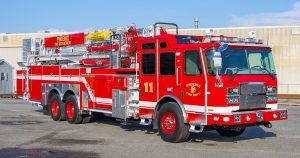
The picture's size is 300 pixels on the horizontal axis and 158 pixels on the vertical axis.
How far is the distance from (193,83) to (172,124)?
48.5 inches

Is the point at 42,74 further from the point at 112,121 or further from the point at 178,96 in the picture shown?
the point at 178,96

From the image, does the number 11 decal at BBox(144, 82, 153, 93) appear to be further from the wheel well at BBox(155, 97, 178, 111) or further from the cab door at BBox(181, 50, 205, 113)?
the cab door at BBox(181, 50, 205, 113)

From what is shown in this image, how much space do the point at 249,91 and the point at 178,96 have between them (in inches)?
65.5

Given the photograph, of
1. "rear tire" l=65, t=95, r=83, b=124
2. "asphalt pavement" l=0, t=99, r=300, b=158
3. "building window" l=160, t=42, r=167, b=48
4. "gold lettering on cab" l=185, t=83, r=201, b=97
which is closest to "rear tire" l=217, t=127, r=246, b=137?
"asphalt pavement" l=0, t=99, r=300, b=158

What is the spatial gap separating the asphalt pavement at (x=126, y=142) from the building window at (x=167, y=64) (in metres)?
1.72

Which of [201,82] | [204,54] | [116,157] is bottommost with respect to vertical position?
[116,157]

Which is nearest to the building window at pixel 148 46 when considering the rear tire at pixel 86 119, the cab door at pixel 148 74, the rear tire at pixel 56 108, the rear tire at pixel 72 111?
the cab door at pixel 148 74

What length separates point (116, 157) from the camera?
886 centimetres

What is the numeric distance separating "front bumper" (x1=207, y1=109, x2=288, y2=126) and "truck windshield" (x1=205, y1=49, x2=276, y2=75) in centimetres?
94

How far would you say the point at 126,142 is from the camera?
1084cm

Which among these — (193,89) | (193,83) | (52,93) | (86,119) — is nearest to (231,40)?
(193,83)

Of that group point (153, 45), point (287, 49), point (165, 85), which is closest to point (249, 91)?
point (165, 85)

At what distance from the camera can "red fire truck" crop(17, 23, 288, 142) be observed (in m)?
9.97

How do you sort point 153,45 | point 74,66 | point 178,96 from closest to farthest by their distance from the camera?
point 178,96 < point 153,45 < point 74,66
